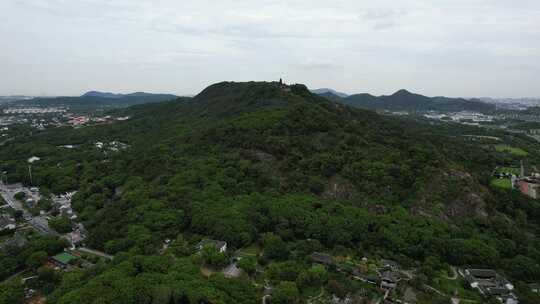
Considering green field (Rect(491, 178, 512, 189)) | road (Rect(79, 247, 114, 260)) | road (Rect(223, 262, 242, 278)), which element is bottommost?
road (Rect(79, 247, 114, 260))

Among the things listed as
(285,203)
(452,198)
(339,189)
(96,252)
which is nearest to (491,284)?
(452,198)

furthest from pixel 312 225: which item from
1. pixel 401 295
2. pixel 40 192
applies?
pixel 40 192

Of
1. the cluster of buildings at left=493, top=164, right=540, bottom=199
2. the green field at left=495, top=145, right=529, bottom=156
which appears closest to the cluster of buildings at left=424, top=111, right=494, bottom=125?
the green field at left=495, top=145, right=529, bottom=156

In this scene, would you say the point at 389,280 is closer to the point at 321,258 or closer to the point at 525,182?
the point at 321,258

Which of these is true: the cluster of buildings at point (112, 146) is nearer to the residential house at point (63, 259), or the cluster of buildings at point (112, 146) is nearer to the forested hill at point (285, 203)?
the forested hill at point (285, 203)

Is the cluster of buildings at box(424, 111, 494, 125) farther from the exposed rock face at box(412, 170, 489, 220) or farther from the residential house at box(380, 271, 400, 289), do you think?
the residential house at box(380, 271, 400, 289)

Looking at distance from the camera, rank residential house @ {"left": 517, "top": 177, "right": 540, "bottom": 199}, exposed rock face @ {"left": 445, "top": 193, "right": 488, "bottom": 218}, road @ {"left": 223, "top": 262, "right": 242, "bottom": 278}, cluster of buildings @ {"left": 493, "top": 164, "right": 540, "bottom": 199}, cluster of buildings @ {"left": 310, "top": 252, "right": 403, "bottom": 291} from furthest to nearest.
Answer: cluster of buildings @ {"left": 493, "top": 164, "right": 540, "bottom": 199} → residential house @ {"left": 517, "top": 177, "right": 540, "bottom": 199} → exposed rock face @ {"left": 445, "top": 193, "right": 488, "bottom": 218} → road @ {"left": 223, "top": 262, "right": 242, "bottom": 278} → cluster of buildings @ {"left": 310, "top": 252, "right": 403, "bottom": 291}
